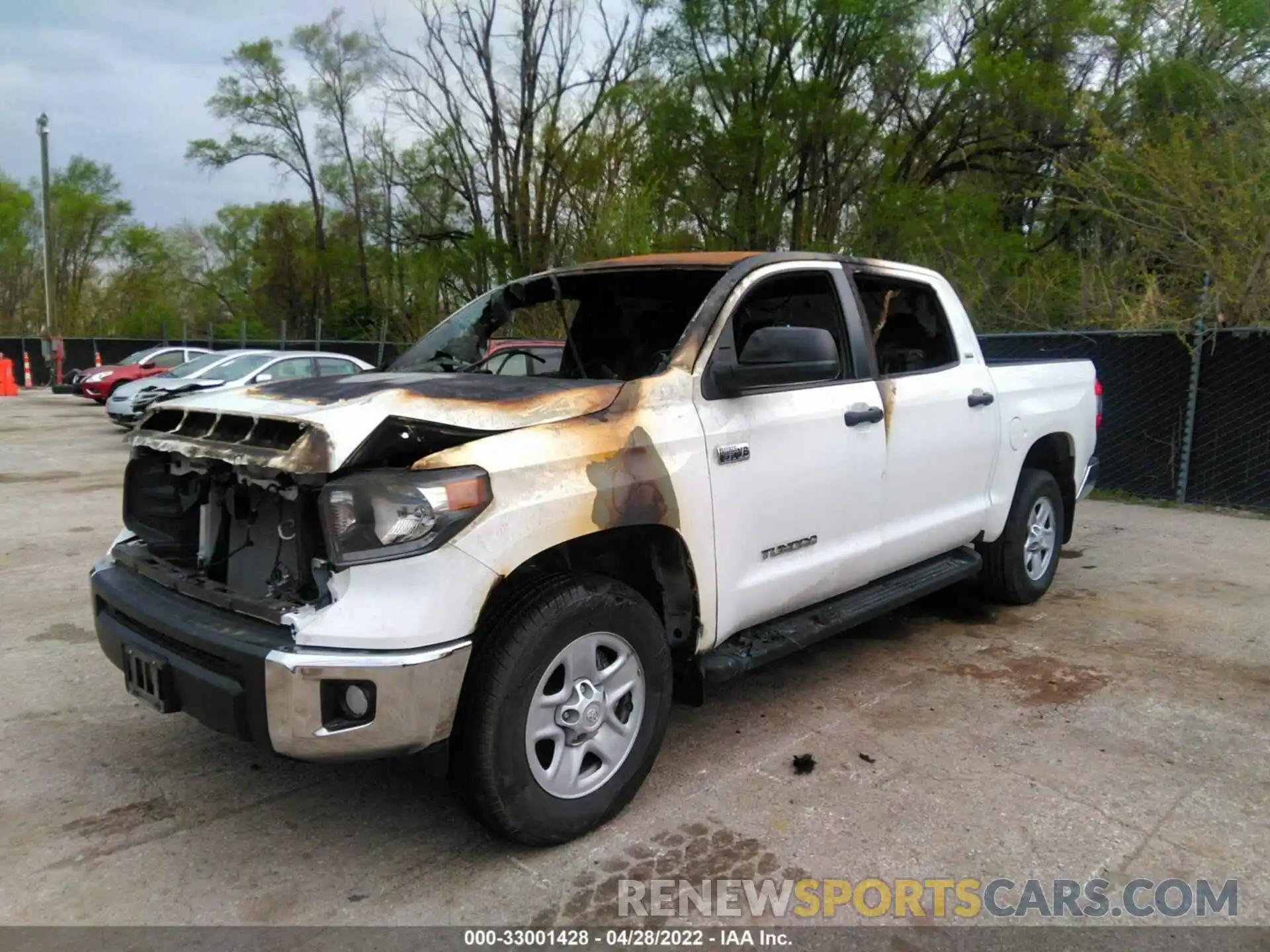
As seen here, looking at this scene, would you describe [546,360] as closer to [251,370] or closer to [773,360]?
[773,360]

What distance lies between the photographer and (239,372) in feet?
50.5

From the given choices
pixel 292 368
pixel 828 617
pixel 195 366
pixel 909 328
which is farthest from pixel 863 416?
pixel 195 366

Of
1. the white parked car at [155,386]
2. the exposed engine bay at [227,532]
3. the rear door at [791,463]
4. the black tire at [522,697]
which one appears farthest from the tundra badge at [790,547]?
the white parked car at [155,386]

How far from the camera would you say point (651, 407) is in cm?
329

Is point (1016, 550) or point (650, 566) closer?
point (650, 566)

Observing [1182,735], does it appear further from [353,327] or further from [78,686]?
[353,327]

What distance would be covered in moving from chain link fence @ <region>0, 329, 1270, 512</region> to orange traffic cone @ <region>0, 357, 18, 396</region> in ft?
73.0

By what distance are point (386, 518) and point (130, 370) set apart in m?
20.9

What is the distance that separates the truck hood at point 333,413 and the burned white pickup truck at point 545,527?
0.01 meters

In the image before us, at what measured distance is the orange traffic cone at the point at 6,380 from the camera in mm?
26141

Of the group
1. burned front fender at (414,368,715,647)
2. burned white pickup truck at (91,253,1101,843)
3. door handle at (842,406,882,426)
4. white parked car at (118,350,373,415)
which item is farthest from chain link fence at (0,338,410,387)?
burned front fender at (414,368,715,647)

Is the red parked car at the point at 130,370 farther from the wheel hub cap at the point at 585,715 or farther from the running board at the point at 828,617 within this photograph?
the wheel hub cap at the point at 585,715

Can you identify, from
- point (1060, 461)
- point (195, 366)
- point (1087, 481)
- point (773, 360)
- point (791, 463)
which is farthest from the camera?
point (195, 366)

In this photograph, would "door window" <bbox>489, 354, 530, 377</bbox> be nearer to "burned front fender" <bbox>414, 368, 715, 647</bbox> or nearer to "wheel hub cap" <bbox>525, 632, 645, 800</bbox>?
"burned front fender" <bbox>414, 368, 715, 647</bbox>
